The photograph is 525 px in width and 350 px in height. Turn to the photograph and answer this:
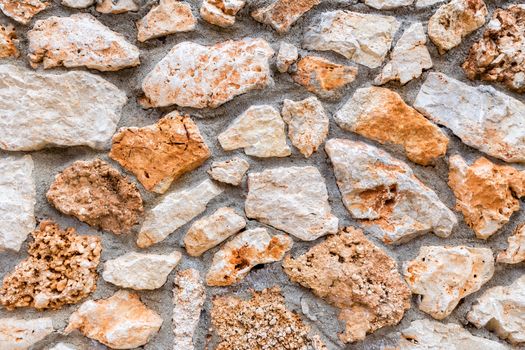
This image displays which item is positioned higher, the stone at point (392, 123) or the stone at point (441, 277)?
the stone at point (392, 123)

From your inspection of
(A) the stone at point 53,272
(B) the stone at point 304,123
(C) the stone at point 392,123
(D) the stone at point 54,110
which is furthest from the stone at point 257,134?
(A) the stone at point 53,272

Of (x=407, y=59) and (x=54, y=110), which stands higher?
(x=407, y=59)

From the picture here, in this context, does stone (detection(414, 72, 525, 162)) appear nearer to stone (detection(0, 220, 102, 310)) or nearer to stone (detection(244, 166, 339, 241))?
stone (detection(244, 166, 339, 241))

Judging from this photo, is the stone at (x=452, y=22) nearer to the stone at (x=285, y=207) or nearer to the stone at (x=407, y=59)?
the stone at (x=407, y=59)

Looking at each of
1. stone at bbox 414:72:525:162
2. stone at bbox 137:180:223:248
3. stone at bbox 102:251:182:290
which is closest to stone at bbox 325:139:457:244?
stone at bbox 414:72:525:162

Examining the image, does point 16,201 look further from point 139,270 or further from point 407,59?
point 407,59

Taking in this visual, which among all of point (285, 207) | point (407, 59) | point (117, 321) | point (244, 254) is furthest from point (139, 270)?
point (407, 59)

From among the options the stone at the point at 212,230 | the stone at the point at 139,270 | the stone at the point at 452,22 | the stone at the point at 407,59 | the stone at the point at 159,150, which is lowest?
the stone at the point at 139,270
